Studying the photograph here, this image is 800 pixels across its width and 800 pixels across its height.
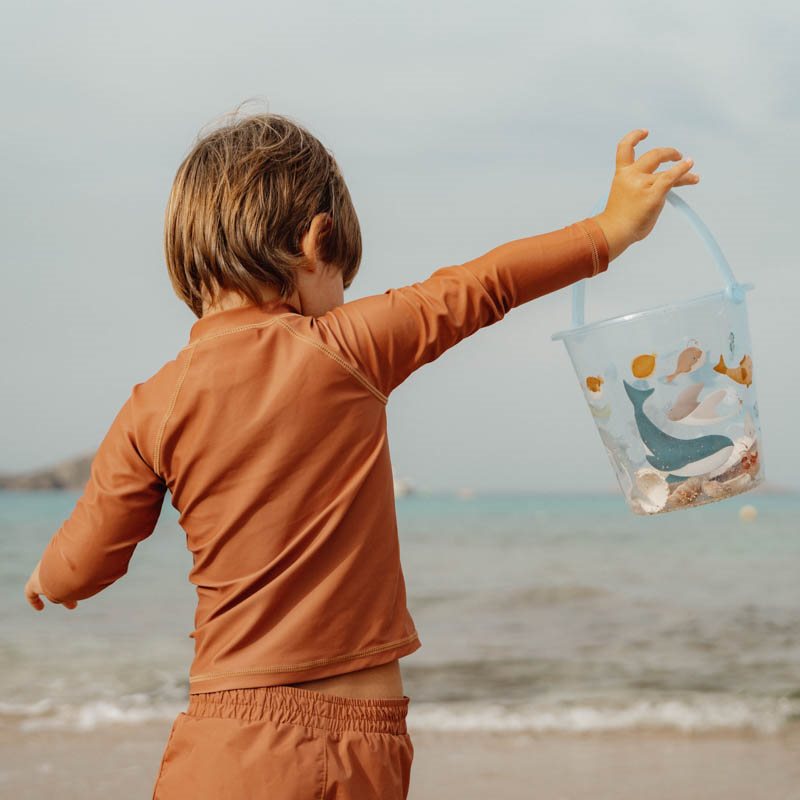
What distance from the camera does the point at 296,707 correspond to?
134 cm

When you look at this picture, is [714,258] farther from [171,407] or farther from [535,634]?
[535,634]

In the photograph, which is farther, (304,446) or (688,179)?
(688,179)

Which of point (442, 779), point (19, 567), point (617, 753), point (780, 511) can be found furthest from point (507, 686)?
point (780, 511)

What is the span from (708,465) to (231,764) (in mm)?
795

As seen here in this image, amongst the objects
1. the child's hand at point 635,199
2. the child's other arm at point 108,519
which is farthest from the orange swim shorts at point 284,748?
the child's hand at point 635,199

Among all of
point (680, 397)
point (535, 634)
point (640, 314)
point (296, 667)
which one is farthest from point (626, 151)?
point (535, 634)

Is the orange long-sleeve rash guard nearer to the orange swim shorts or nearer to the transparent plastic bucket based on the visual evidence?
the orange swim shorts

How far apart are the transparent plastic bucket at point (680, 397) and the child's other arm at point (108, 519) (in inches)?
24.3

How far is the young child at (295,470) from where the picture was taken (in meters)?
1.34

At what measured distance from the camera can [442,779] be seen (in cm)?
318

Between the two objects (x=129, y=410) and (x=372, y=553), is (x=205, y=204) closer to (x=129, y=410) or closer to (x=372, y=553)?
(x=129, y=410)

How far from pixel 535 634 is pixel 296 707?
4.22 metres

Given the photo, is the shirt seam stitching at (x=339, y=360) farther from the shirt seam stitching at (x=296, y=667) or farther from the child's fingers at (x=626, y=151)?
the child's fingers at (x=626, y=151)

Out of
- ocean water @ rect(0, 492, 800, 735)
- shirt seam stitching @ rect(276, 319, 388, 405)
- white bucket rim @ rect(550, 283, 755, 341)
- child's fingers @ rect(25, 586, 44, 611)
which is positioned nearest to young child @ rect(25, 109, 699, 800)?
shirt seam stitching @ rect(276, 319, 388, 405)
